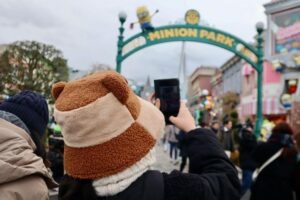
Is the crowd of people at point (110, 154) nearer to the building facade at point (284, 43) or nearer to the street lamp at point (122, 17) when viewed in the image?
the street lamp at point (122, 17)

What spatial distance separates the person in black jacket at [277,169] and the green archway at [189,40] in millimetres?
5322

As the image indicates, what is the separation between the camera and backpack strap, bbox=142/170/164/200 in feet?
4.66

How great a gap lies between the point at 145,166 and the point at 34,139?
780 mm

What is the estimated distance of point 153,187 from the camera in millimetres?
1436

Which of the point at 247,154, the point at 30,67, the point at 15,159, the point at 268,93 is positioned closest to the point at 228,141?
the point at 247,154

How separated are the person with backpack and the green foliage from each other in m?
9.26

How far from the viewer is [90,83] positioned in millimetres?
1416

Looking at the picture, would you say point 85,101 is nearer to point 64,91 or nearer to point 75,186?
point 64,91

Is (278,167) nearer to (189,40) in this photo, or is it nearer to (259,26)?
(189,40)

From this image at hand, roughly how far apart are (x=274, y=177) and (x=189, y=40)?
595 cm

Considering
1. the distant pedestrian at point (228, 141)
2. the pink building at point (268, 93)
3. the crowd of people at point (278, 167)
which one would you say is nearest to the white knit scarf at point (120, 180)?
the crowd of people at point (278, 167)

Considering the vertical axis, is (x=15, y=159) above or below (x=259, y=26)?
below

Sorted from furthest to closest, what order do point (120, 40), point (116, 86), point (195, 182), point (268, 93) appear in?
point (268, 93)
point (120, 40)
point (195, 182)
point (116, 86)

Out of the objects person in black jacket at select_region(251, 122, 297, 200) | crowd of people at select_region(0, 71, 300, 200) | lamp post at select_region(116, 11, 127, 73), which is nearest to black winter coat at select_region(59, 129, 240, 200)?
crowd of people at select_region(0, 71, 300, 200)
